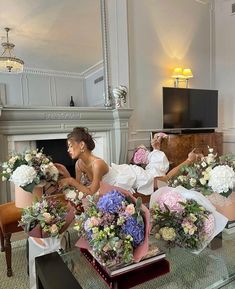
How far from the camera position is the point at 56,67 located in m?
3.25

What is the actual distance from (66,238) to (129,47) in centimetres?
312

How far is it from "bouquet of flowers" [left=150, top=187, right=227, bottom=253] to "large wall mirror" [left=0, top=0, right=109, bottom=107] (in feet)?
7.86

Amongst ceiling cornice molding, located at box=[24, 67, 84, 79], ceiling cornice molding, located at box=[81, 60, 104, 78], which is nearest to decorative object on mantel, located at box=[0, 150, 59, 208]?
ceiling cornice molding, located at box=[24, 67, 84, 79]

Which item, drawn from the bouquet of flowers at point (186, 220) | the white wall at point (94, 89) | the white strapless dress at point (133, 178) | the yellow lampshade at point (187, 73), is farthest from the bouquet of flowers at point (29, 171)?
the yellow lampshade at point (187, 73)

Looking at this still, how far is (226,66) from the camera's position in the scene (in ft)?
14.9

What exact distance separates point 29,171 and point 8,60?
2097mm

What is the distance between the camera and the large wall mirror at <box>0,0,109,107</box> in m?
2.97

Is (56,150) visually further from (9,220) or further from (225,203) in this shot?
(225,203)

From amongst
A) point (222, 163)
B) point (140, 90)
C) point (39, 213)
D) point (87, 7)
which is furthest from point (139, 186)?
point (87, 7)

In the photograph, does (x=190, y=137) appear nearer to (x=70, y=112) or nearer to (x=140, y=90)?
(x=140, y=90)

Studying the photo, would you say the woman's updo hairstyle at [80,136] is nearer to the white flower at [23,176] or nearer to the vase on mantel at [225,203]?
the white flower at [23,176]

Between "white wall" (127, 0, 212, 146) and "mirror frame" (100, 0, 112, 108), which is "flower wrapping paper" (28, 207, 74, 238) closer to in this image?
"mirror frame" (100, 0, 112, 108)

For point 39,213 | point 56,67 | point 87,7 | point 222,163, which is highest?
point 87,7

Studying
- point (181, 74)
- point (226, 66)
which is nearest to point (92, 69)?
point (181, 74)
